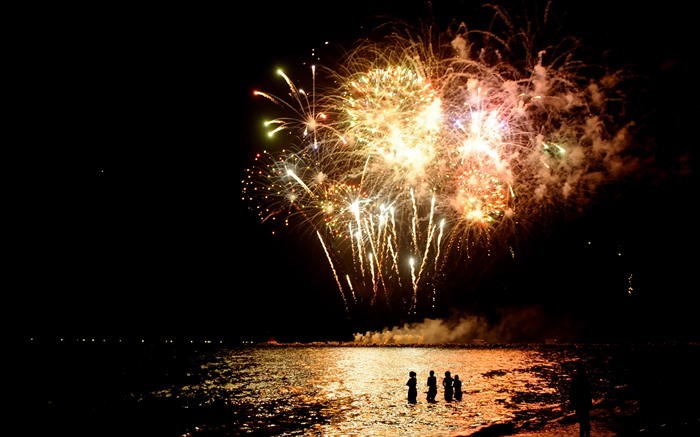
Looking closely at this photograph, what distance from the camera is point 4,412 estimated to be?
2892 cm

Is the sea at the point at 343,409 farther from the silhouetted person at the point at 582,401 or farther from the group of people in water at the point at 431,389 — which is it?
the silhouetted person at the point at 582,401

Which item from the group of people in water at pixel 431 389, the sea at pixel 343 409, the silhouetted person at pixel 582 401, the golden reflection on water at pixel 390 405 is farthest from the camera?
the group of people in water at pixel 431 389

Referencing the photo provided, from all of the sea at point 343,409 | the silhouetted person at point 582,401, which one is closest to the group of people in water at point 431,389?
the sea at point 343,409

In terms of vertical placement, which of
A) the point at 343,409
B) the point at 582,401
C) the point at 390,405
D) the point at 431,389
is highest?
the point at 582,401

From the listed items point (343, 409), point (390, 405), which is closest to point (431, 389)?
point (390, 405)

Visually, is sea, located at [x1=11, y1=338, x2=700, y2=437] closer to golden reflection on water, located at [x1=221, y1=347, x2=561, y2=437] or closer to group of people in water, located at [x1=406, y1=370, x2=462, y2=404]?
golden reflection on water, located at [x1=221, y1=347, x2=561, y2=437]

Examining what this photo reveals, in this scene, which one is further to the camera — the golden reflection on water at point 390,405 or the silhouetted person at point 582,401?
the golden reflection on water at point 390,405

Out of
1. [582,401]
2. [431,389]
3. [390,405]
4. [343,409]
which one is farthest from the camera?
[343,409]

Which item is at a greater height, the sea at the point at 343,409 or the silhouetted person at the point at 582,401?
the silhouetted person at the point at 582,401

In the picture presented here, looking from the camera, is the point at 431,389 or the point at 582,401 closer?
the point at 582,401

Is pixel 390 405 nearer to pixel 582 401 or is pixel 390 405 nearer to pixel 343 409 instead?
pixel 343 409

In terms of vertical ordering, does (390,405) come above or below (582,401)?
below

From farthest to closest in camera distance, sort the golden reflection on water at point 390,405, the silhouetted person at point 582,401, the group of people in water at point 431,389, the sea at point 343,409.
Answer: the group of people in water at point 431,389, the golden reflection on water at point 390,405, the sea at point 343,409, the silhouetted person at point 582,401

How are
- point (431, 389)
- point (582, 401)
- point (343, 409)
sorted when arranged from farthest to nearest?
point (343, 409), point (431, 389), point (582, 401)
